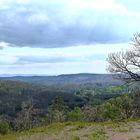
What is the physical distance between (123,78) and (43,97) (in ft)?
552

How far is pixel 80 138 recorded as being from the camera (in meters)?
17.2

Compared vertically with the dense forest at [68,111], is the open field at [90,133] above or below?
above

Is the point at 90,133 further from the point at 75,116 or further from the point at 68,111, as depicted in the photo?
the point at 68,111

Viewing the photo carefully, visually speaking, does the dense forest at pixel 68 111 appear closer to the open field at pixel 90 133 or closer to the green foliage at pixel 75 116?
the green foliage at pixel 75 116

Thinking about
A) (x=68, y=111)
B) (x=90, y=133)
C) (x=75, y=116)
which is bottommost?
(x=68, y=111)

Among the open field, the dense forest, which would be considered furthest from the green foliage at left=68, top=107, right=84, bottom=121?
the open field

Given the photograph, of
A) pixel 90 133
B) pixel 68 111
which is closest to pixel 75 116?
pixel 68 111

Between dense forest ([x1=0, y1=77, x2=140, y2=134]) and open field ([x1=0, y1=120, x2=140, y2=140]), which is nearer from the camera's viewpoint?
open field ([x1=0, y1=120, x2=140, y2=140])

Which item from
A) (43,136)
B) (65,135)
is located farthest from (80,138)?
(43,136)

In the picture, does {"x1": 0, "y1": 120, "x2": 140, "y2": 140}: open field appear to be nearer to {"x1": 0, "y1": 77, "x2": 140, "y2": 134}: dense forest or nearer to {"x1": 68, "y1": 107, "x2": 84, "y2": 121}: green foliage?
{"x1": 0, "y1": 77, "x2": 140, "y2": 134}: dense forest

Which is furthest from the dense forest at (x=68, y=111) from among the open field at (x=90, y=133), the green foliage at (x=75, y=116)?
the open field at (x=90, y=133)

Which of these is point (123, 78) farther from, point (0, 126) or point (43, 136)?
point (0, 126)

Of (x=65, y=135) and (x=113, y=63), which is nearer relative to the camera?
(x=65, y=135)

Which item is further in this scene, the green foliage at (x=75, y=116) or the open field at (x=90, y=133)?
the green foliage at (x=75, y=116)
